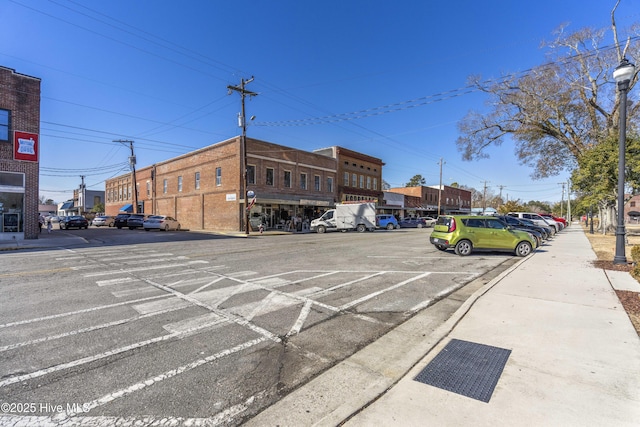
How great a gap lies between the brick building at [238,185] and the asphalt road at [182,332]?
21153 millimetres

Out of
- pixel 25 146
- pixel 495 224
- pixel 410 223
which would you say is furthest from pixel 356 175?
pixel 25 146

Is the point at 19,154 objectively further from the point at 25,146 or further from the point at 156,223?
the point at 156,223

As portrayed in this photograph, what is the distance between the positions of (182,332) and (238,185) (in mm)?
25486

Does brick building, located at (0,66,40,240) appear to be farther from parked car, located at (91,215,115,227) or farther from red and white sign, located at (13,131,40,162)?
parked car, located at (91,215,115,227)

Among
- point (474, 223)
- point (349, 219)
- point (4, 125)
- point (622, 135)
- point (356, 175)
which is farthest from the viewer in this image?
point (356, 175)

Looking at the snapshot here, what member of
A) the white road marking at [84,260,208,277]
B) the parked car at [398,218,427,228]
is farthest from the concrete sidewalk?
the parked car at [398,218,427,228]

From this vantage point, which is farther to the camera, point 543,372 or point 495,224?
point 495,224

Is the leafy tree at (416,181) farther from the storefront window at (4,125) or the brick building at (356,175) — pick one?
the storefront window at (4,125)

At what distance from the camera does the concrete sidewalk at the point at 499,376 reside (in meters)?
2.62

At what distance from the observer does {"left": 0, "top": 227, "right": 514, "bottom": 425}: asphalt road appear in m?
2.87

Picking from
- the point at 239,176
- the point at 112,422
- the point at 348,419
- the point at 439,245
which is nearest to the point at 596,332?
the point at 348,419

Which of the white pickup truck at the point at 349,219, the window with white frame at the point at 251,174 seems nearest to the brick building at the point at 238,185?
the window with white frame at the point at 251,174

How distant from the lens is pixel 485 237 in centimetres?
1272

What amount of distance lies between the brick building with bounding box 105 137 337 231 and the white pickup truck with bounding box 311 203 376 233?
197 inches
